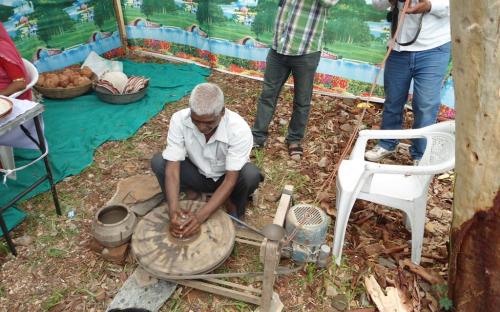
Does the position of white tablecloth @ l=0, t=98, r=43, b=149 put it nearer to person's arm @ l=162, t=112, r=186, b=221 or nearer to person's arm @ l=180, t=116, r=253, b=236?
person's arm @ l=162, t=112, r=186, b=221

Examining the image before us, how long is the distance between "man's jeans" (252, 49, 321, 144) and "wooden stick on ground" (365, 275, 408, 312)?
1982 mm

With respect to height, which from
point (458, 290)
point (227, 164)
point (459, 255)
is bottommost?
point (458, 290)

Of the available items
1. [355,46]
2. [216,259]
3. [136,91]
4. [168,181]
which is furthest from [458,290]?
[136,91]

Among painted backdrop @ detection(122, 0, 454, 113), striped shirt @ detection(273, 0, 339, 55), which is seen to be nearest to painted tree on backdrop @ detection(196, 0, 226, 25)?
painted backdrop @ detection(122, 0, 454, 113)

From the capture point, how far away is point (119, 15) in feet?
21.8

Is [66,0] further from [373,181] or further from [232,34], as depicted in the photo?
[373,181]

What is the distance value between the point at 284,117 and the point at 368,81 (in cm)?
134

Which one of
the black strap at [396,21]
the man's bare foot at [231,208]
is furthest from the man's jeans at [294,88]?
the man's bare foot at [231,208]

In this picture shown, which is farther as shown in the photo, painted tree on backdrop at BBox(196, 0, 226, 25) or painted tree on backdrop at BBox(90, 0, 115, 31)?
painted tree on backdrop at BBox(90, 0, 115, 31)

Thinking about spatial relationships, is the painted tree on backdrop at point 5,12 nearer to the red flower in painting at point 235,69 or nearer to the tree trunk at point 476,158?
the red flower in painting at point 235,69

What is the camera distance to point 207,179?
10.5ft

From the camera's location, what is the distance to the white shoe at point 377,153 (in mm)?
4250

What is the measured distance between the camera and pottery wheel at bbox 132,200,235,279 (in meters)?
2.51

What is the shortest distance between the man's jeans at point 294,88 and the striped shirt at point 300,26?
102 mm
